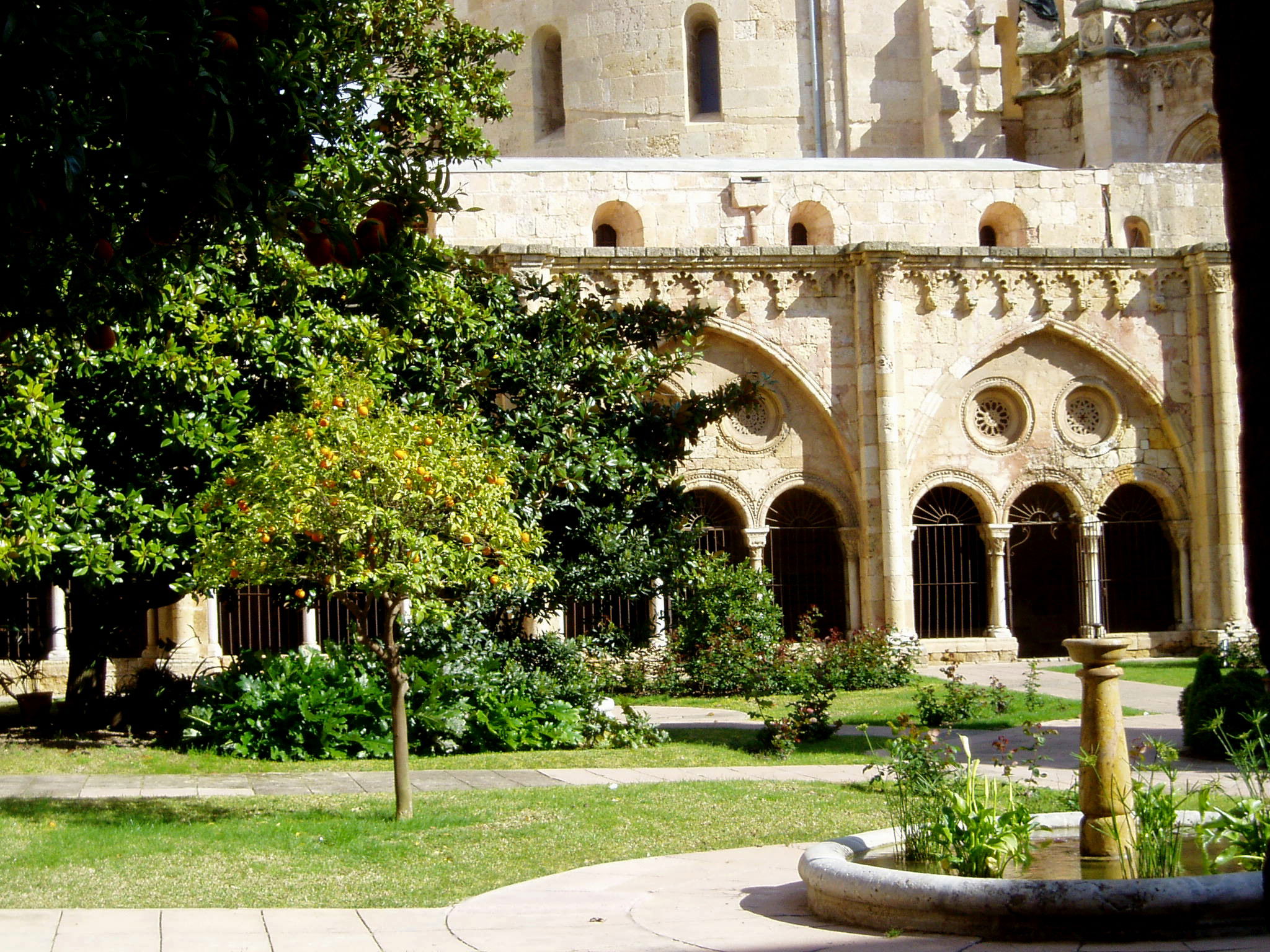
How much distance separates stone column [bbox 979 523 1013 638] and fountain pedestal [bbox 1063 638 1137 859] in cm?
1527

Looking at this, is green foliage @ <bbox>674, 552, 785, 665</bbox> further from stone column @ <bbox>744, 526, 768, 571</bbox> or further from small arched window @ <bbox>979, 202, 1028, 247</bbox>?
small arched window @ <bbox>979, 202, 1028, 247</bbox>

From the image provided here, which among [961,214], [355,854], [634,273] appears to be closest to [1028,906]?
[355,854]

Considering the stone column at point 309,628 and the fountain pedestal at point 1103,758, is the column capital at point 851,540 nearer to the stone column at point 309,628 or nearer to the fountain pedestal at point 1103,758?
the stone column at point 309,628

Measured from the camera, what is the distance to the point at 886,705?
644 inches

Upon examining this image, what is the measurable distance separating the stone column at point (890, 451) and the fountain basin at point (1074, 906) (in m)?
15.0

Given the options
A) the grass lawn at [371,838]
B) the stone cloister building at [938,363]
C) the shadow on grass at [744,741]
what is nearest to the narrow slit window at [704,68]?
the stone cloister building at [938,363]

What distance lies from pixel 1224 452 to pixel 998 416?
3286 millimetres

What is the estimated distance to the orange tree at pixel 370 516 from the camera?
9258mm

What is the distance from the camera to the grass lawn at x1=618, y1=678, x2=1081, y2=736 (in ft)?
47.8

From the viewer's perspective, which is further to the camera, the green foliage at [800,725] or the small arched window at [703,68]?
the small arched window at [703,68]

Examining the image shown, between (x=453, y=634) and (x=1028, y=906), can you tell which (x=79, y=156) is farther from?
(x=453, y=634)

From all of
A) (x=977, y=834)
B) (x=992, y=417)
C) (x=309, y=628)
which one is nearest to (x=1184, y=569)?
(x=992, y=417)

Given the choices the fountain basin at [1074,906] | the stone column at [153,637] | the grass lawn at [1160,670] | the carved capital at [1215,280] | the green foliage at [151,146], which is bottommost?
the grass lawn at [1160,670]

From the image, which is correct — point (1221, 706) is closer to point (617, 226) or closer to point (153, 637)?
point (617, 226)
